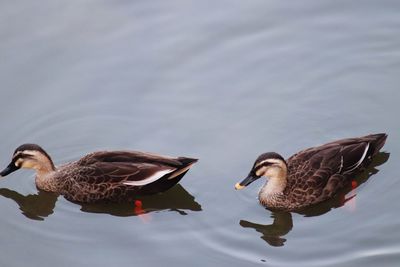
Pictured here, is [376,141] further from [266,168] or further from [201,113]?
[201,113]

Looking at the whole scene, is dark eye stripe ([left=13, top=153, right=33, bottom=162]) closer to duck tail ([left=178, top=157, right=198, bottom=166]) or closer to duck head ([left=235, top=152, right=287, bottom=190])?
duck tail ([left=178, top=157, right=198, bottom=166])

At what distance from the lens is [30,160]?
1028 cm

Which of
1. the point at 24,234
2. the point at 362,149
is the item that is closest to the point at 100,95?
the point at 24,234

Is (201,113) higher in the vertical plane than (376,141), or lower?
higher

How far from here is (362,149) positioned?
9.97 metres

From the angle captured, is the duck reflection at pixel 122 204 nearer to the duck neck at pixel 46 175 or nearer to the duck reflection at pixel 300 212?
the duck neck at pixel 46 175

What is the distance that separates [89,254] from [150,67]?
10.7ft

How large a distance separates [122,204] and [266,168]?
1689mm

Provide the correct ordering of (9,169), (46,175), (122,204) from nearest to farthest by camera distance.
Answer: (122,204)
(9,169)
(46,175)

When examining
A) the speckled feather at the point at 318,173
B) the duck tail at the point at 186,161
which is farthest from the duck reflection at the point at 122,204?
the speckled feather at the point at 318,173

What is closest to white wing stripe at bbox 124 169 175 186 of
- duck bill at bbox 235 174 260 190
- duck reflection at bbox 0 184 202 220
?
duck reflection at bbox 0 184 202 220

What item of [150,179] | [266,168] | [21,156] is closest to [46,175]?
[21,156]

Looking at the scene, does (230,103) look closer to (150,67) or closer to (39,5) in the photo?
(150,67)

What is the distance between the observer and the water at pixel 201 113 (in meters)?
9.30
